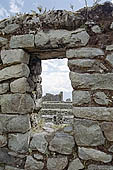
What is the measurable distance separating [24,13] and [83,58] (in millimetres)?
1135

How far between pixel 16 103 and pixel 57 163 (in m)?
0.93

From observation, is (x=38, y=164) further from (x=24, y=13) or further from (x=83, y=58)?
(x=24, y=13)

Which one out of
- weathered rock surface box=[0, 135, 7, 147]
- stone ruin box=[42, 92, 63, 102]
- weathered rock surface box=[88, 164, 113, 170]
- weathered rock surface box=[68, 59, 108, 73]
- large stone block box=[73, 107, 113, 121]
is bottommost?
stone ruin box=[42, 92, 63, 102]

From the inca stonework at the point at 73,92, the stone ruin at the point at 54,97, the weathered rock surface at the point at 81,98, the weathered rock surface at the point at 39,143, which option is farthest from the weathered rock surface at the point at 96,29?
the stone ruin at the point at 54,97

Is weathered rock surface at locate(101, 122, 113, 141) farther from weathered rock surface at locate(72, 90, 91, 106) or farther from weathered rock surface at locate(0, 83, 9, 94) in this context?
weathered rock surface at locate(0, 83, 9, 94)

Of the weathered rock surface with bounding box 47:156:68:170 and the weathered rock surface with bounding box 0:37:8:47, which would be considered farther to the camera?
the weathered rock surface with bounding box 0:37:8:47

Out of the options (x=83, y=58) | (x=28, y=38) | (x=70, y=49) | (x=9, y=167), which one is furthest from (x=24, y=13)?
(x=9, y=167)

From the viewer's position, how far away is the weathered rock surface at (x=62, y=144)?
6.43ft

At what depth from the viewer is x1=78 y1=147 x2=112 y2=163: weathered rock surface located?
71.5 inches

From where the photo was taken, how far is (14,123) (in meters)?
2.11

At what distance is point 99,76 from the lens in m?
1.88

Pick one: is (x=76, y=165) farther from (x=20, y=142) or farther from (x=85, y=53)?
(x=85, y=53)

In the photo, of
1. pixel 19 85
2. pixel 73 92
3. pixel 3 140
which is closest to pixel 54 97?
pixel 3 140

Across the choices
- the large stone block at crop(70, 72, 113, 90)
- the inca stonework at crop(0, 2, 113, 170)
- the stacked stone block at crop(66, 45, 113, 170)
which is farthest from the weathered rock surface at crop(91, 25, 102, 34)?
the large stone block at crop(70, 72, 113, 90)
